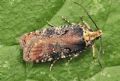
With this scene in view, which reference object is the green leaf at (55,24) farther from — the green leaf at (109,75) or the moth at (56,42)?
the moth at (56,42)

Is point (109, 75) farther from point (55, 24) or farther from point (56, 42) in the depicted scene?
point (55, 24)

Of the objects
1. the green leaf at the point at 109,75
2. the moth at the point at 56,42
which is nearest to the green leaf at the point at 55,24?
the green leaf at the point at 109,75

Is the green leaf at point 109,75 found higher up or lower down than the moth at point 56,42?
lower down

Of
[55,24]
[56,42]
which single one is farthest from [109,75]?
[55,24]

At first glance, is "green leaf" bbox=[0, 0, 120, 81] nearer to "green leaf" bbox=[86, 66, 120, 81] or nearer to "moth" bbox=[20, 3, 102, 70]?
"green leaf" bbox=[86, 66, 120, 81]

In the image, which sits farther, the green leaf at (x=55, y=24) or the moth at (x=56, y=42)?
the moth at (x=56, y=42)

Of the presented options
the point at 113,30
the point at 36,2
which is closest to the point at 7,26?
the point at 36,2
